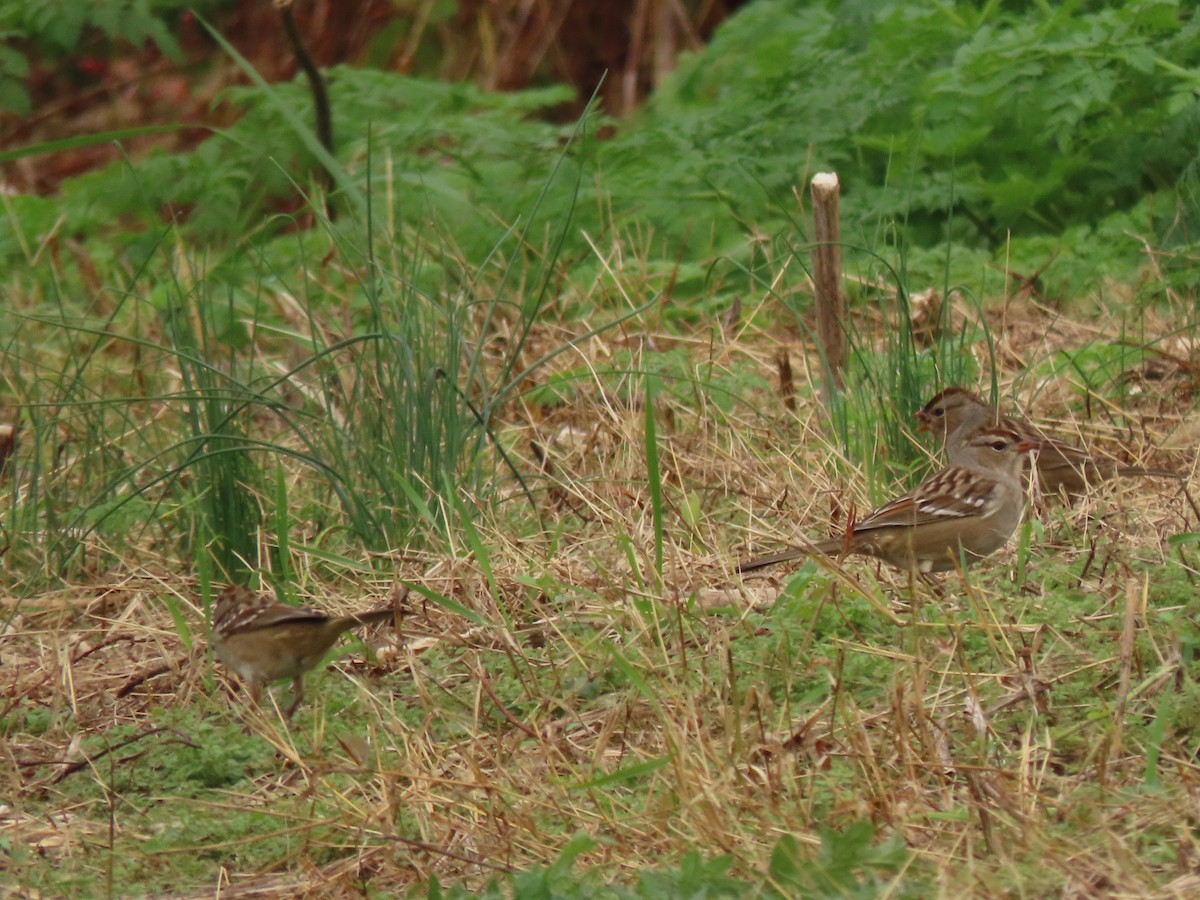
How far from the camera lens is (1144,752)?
13.4ft

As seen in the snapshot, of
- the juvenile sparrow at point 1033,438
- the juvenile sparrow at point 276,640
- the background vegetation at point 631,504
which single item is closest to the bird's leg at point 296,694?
the juvenile sparrow at point 276,640

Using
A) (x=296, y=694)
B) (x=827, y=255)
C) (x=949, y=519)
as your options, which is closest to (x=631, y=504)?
(x=949, y=519)

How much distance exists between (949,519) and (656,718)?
1551 mm

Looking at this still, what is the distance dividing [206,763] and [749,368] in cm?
362

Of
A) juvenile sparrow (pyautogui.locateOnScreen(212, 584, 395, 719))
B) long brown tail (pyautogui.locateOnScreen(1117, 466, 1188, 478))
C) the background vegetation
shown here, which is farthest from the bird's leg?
long brown tail (pyautogui.locateOnScreen(1117, 466, 1188, 478))

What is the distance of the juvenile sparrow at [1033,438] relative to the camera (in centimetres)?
616

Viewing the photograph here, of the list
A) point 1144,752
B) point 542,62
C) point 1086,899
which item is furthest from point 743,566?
point 542,62

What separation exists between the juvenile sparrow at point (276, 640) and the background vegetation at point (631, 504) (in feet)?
0.58

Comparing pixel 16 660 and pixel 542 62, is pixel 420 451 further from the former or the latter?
pixel 542 62

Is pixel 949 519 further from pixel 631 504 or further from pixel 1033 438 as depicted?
pixel 631 504

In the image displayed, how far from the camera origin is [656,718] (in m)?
4.57

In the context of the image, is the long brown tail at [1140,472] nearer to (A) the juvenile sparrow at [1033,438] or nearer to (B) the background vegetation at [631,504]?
(A) the juvenile sparrow at [1033,438]

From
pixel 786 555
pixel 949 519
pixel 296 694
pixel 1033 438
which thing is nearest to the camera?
pixel 296 694

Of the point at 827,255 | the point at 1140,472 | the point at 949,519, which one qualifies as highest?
the point at 827,255
